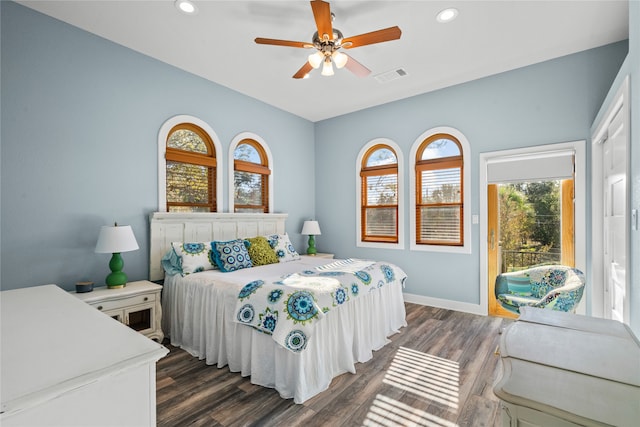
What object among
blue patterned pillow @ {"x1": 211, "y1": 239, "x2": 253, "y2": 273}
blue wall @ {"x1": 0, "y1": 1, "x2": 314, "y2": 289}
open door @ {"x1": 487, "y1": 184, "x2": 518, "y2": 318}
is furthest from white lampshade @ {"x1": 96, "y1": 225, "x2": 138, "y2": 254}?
open door @ {"x1": 487, "y1": 184, "x2": 518, "y2": 318}

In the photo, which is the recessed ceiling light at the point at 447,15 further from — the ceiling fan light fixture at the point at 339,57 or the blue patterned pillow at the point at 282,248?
the blue patterned pillow at the point at 282,248

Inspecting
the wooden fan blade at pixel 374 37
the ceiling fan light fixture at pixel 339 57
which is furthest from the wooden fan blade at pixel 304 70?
the wooden fan blade at pixel 374 37

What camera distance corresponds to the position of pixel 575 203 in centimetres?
330

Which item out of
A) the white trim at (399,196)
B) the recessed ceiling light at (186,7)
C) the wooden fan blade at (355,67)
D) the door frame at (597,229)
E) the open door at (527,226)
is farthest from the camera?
the white trim at (399,196)

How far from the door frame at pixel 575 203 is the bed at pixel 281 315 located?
1.23 m

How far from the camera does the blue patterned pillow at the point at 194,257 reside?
310 centimetres

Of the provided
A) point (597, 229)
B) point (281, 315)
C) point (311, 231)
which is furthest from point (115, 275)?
point (597, 229)

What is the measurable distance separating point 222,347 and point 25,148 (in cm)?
243

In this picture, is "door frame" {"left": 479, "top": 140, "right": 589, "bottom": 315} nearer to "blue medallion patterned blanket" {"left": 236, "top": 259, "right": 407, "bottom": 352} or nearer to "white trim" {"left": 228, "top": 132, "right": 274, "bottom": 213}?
"blue medallion patterned blanket" {"left": 236, "top": 259, "right": 407, "bottom": 352}

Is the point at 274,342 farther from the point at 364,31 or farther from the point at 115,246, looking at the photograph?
the point at 364,31

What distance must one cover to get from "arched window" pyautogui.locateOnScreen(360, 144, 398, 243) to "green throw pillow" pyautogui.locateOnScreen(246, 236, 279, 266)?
1880 millimetres

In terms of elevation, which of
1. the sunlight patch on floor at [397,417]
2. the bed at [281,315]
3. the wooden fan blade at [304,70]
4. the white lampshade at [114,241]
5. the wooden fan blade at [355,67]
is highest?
the wooden fan blade at [355,67]

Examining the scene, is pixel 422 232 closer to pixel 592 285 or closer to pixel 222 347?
pixel 592 285

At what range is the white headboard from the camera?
131 inches
